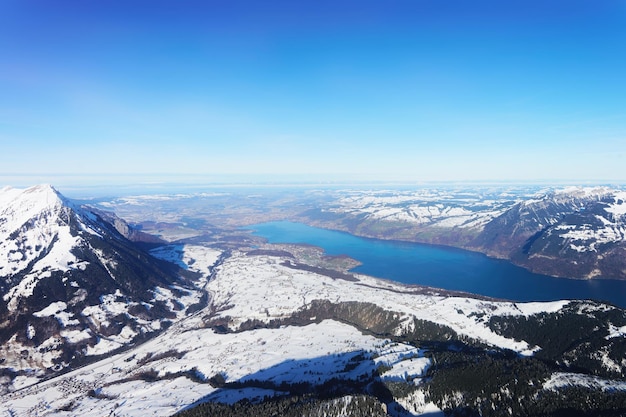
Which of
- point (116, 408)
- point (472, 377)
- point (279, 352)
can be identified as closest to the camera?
point (472, 377)

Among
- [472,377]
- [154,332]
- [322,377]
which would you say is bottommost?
[154,332]

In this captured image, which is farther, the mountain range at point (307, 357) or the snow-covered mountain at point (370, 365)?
the mountain range at point (307, 357)

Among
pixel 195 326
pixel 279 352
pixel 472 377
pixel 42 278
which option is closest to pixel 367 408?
pixel 472 377

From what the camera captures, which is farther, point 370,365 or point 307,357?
point 307,357

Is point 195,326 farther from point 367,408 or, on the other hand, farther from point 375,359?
point 367,408

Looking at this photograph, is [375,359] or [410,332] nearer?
[375,359]

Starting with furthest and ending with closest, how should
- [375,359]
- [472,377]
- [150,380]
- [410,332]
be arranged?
1. [410,332]
2. [150,380]
3. [375,359]
4. [472,377]

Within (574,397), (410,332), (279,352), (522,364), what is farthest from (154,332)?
(574,397)

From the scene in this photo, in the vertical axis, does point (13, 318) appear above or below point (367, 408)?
below

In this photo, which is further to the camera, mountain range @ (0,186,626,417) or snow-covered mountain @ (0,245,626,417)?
mountain range @ (0,186,626,417)

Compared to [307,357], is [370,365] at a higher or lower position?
higher

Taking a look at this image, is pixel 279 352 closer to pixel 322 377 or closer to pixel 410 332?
pixel 322 377
